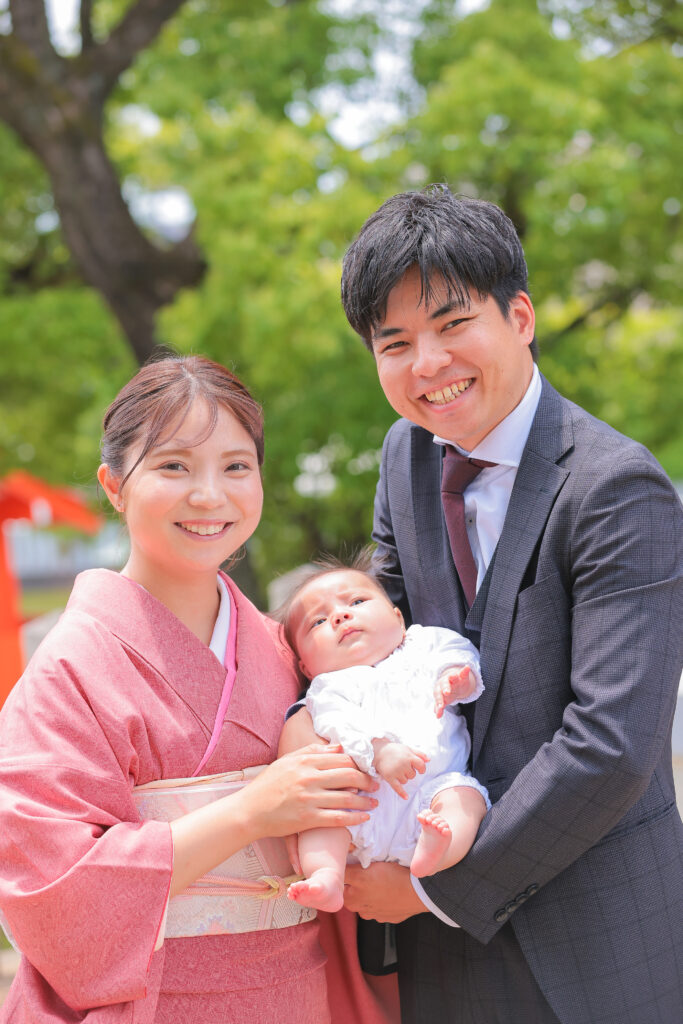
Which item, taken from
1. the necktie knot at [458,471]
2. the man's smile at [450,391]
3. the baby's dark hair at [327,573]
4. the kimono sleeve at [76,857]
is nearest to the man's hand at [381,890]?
the kimono sleeve at [76,857]

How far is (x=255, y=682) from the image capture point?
2.06m

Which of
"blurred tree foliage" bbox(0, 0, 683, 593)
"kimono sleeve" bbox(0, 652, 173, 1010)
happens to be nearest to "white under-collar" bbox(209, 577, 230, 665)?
"kimono sleeve" bbox(0, 652, 173, 1010)

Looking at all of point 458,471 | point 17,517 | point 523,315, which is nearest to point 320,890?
point 458,471

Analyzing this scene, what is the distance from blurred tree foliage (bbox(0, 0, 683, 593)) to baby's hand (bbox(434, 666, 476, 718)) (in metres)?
3.26

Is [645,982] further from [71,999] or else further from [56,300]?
[56,300]

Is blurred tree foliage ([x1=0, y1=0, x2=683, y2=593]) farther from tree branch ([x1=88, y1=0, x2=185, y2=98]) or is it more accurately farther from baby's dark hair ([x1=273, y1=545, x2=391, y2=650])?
baby's dark hair ([x1=273, y1=545, x2=391, y2=650])

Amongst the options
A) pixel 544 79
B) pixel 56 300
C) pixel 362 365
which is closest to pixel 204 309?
pixel 362 365

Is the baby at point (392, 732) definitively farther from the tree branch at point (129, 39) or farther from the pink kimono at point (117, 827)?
the tree branch at point (129, 39)

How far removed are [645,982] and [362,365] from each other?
468 cm

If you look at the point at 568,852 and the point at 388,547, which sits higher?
the point at 388,547

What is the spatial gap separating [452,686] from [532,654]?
0.17 m

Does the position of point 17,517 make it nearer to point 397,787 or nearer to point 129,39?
point 129,39

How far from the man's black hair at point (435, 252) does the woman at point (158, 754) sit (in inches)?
14.0

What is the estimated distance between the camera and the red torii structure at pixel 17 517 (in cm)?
794
